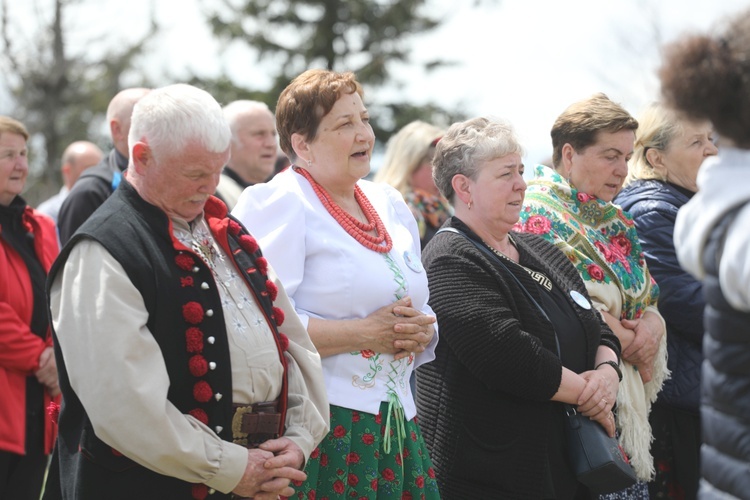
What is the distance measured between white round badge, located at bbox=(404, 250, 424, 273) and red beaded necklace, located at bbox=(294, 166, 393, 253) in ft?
0.26

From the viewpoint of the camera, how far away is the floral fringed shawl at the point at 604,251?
14.2 feet

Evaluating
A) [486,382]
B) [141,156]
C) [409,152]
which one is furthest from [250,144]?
[141,156]

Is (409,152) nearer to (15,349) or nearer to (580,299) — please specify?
(580,299)

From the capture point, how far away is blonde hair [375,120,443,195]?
625 centimetres

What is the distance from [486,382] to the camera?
12.2 ft

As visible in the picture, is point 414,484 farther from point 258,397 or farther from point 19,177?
point 19,177

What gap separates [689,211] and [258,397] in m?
1.43

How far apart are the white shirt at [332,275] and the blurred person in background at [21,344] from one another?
1.44 meters

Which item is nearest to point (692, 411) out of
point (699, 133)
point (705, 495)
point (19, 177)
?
point (699, 133)

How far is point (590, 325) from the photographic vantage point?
157 inches

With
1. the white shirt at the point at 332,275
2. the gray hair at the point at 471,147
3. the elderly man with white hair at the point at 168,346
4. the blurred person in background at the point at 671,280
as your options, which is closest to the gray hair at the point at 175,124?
the elderly man with white hair at the point at 168,346

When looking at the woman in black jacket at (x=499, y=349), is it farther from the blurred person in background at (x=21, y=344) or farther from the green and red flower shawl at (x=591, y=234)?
the blurred person in background at (x=21, y=344)

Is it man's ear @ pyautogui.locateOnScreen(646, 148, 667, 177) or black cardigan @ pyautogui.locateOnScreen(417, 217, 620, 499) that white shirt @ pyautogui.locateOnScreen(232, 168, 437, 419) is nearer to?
black cardigan @ pyautogui.locateOnScreen(417, 217, 620, 499)

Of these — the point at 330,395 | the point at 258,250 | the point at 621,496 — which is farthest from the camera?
the point at 621,496
